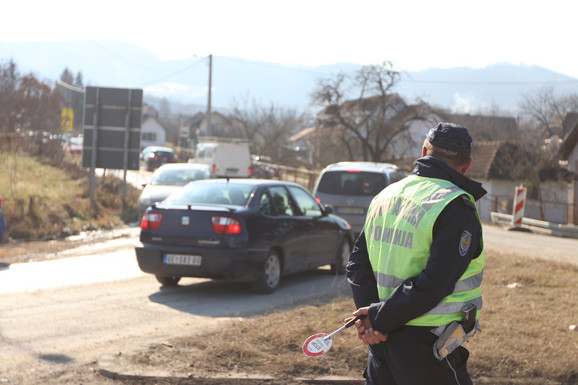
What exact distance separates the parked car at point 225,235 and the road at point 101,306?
37 cm

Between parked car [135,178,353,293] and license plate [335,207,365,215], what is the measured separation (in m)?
4.61

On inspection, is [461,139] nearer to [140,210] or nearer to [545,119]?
[140,210]

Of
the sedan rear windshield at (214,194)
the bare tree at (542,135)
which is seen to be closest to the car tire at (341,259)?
the sedan rear windshield at (214,194)

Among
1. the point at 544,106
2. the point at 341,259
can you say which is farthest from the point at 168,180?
the point at 544,106

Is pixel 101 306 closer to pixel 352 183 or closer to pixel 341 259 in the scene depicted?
pixel 341 259

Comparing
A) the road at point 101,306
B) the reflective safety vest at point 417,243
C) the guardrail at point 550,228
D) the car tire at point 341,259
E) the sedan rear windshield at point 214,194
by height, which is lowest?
the guardrail at point 550,228

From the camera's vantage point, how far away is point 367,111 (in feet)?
193

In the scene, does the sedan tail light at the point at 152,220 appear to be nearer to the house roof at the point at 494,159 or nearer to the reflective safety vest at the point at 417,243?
the reflective safety vest at the point at 417,243

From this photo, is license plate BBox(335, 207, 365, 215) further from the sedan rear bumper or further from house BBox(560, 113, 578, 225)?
house BBox(560, 113, 578, 225)

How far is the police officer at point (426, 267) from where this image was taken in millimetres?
3352

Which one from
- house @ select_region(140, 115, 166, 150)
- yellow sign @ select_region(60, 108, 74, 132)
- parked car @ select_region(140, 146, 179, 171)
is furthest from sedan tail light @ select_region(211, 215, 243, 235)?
house @ select_region(140, 115, 166, 150)

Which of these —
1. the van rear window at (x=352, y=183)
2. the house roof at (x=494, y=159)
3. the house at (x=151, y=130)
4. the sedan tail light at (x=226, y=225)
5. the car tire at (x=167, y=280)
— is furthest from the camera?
the house at (x=151, y=130)

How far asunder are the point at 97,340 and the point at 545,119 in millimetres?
78141

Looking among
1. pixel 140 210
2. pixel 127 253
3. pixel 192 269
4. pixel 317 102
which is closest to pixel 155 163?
pixel 317 102
